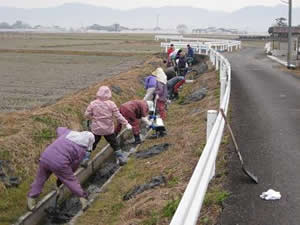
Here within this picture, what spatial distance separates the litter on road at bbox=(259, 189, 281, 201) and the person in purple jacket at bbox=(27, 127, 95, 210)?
2.76 metres

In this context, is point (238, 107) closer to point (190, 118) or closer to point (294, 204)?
point (190, 118)

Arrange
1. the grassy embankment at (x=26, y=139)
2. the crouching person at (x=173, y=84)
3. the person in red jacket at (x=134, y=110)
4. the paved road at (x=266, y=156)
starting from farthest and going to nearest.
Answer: the crouching person at (x=173, y=84) → the person in red jacket at (x=134, y=110) → the grassy embankment at (x=26, y=139) → the paved road at (x=266, y=156)

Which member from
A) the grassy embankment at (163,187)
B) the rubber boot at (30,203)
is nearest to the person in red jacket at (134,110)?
the grassy embankment at (163,187)

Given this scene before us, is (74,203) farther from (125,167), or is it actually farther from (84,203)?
(125,167)

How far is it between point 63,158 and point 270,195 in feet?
9.87

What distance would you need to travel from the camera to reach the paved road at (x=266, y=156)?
4516mm

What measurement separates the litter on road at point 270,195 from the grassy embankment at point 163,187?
0.42 metres

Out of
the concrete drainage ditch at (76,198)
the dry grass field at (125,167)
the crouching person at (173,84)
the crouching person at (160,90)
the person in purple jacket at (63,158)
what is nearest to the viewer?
the dry grass field at (125,167)

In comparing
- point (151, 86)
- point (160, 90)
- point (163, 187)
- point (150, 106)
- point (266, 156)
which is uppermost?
point (151, 86)

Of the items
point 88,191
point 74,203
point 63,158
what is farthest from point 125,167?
point 63,158

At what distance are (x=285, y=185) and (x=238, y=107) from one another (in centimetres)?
555

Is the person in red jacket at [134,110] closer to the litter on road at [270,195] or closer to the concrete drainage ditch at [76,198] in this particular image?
the concrete drainage ditch at [76,198]

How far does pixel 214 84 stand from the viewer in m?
15.9

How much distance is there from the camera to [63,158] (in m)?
6.25
